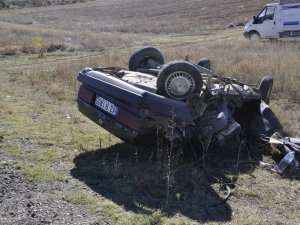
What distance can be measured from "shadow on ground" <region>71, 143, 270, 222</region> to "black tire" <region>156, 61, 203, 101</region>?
2.33 ft

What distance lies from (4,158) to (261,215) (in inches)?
118

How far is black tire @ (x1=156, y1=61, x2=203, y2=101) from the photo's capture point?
18.0ft

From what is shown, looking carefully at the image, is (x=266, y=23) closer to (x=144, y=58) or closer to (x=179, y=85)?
(x=144, y=58)

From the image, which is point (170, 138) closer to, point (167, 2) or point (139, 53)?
point (139, 53)

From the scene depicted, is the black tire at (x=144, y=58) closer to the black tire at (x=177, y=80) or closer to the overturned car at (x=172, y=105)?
the overturned car at (x=172, y=105)

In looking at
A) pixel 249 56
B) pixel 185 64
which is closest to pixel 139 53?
pixel 185 64

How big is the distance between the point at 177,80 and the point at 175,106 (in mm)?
401

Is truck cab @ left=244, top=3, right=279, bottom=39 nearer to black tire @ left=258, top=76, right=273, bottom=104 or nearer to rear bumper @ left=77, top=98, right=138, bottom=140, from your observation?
black tire @ left=258, top=76, right=273, bottom=104

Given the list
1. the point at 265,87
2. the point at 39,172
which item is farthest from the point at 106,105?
the point at 265,87

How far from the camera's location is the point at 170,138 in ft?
17.5

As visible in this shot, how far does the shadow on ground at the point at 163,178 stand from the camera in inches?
179

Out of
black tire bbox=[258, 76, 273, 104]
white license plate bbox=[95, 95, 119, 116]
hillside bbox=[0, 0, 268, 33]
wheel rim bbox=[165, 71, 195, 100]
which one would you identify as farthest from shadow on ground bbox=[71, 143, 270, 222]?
hillside bbox=[0, 0, 268, 33]

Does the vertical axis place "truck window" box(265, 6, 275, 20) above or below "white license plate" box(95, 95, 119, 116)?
below

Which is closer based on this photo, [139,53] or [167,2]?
[139,53]
